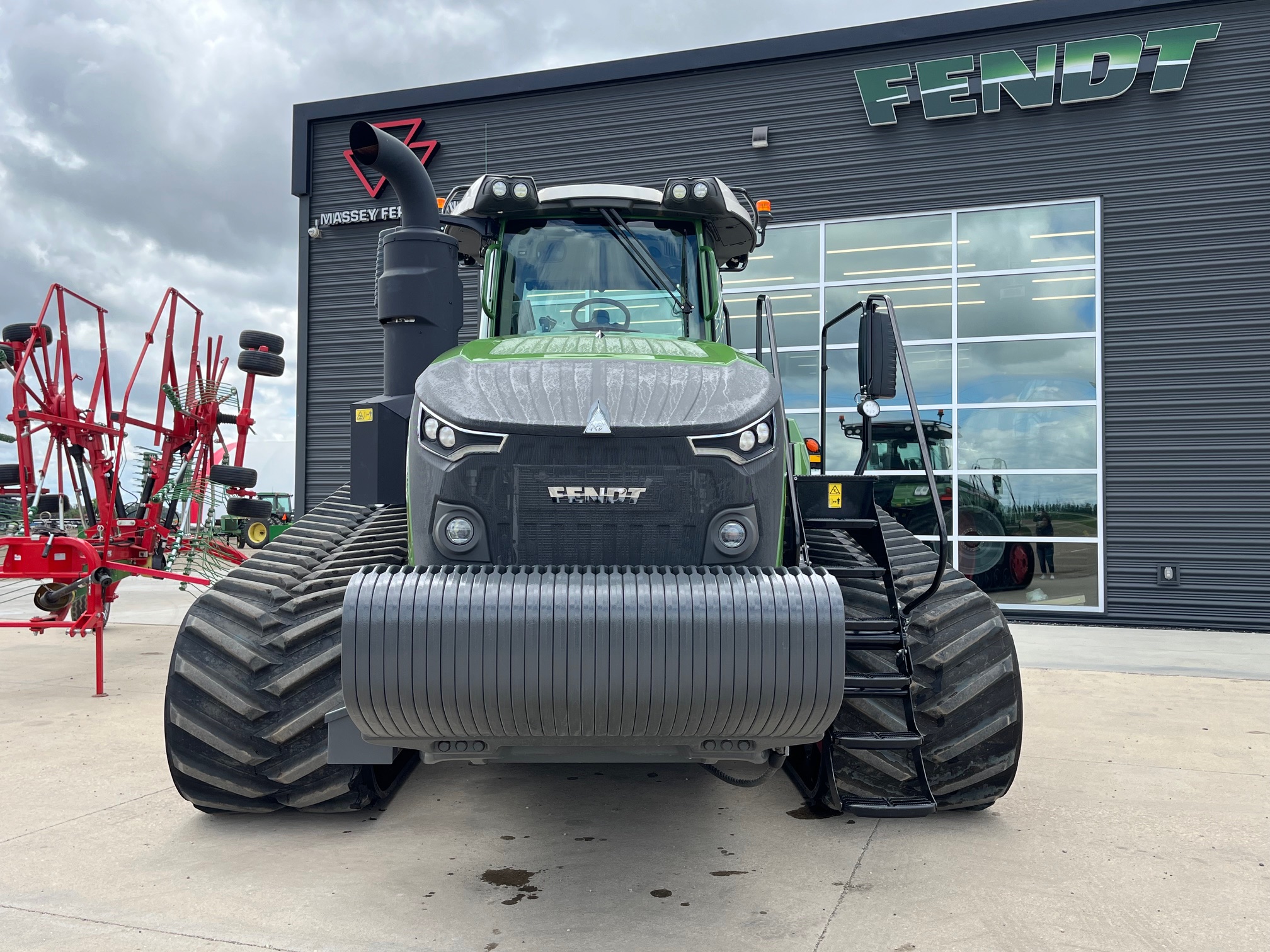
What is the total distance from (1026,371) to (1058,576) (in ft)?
8.45

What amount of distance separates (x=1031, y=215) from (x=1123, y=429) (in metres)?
2.92

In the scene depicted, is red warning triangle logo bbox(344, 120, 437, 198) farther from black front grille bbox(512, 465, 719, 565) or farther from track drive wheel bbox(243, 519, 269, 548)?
black front grille bbox(512, 465, 719, 565)

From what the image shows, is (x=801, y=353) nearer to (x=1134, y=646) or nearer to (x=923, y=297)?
(x=923, y=297)

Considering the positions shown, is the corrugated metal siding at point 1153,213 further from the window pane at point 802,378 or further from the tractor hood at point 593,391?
the tractor hood at point 593,391

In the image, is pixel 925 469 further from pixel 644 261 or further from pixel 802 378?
pixel 802 378

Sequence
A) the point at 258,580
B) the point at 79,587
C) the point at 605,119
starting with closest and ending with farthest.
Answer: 1. the point at 258,580
2. the point at 79,587
3. the point at 605,119

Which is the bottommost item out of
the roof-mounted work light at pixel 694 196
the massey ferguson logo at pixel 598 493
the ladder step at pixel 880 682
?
the ladder step at pixel 880 682

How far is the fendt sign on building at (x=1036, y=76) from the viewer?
11.6m

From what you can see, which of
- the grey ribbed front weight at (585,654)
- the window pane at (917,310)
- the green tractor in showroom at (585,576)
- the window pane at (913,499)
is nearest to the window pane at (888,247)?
the window pane at (917,310)

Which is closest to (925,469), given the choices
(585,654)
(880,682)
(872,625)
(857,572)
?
(857,572)

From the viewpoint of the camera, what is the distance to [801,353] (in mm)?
13062

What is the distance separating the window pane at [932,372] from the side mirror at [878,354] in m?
8.43

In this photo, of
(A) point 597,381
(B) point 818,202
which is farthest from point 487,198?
(B) point 818,202

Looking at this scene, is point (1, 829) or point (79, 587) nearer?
point (1, 829)
